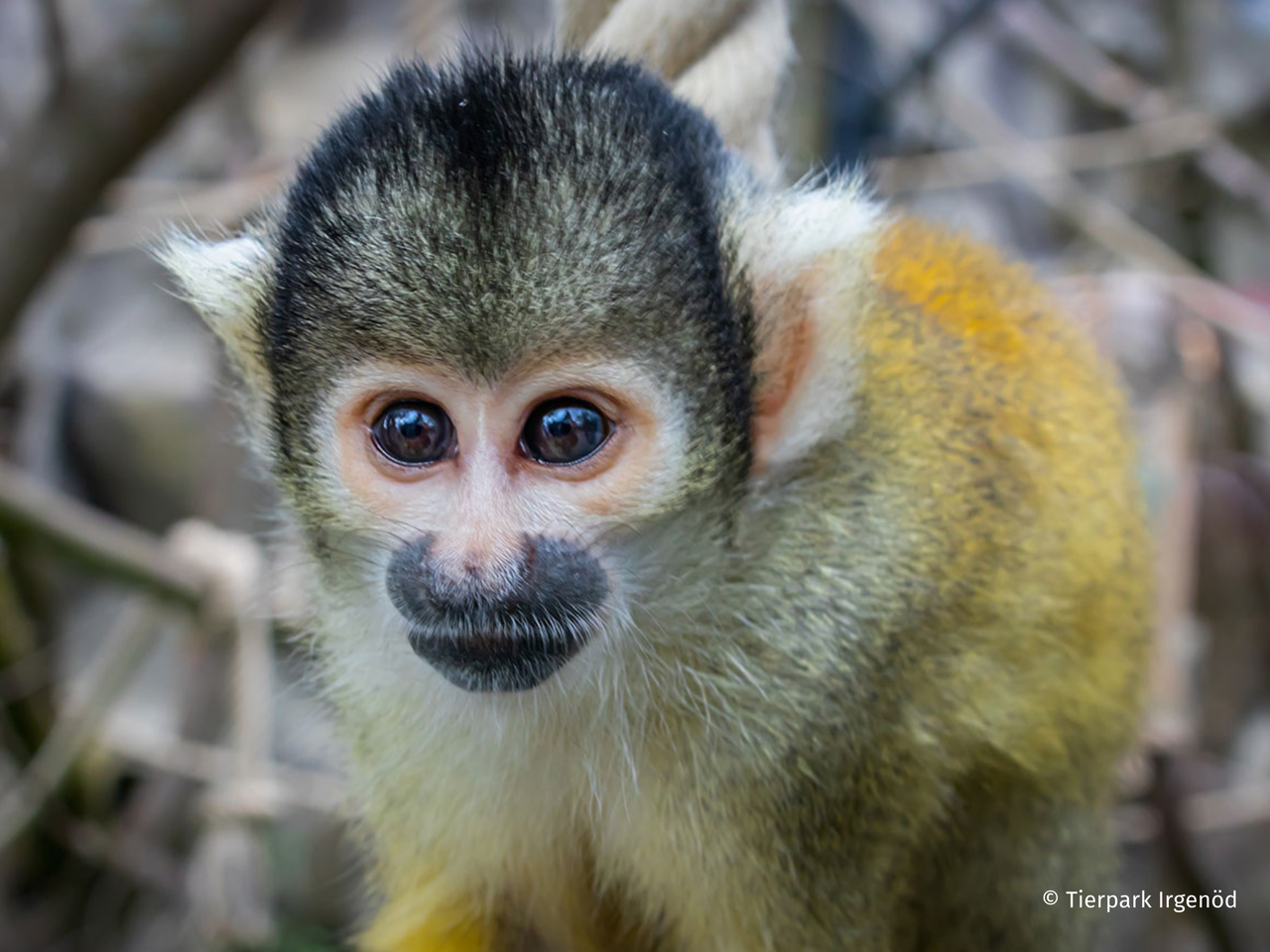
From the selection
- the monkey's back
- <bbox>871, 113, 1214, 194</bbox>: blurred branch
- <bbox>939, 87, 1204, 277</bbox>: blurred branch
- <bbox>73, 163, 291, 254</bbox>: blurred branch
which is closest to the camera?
the monkey's back

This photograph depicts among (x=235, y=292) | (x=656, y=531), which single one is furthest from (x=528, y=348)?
(x=235, y=292)

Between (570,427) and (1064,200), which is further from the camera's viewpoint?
(1064,200)

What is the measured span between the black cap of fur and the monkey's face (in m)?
0.04

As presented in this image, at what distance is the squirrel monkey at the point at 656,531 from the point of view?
1.36 m

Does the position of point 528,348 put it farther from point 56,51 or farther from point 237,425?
point 56,51

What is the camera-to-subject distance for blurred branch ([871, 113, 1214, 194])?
5879mm

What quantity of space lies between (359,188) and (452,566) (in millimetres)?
479

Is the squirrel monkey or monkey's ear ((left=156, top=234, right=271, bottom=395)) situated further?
monkey's ear ((left=156, top=234, right=271, bottom=395))

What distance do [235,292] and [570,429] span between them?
53cm

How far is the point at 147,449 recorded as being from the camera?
635cm

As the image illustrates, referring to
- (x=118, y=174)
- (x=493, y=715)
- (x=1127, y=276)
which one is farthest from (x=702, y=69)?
(x=1127, y=276)

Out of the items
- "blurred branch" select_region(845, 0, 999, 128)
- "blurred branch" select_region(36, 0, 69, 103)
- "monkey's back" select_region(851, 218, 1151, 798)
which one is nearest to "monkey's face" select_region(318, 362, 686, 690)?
"monkey's back" select_region(851, 218, 1151, 798)

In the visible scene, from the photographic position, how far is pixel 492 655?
1.39 m

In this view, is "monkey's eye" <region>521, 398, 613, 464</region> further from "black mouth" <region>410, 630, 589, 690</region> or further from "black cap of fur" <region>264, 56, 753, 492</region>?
"black mouth" <region>410, 630, 589, 690</region>
